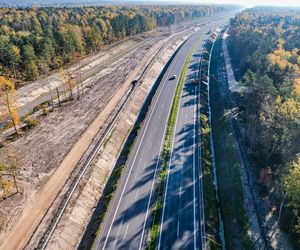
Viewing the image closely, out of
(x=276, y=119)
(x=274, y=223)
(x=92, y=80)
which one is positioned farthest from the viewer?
(x=92, y=80)

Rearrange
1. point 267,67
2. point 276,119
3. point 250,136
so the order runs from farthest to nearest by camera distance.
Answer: point 267,67 < point 250,136 < point 276,119

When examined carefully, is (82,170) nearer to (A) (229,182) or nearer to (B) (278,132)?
(A) (229,182)

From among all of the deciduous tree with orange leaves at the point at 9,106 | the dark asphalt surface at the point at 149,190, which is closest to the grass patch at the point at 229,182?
the dark asphalt surface at the point at 149,190

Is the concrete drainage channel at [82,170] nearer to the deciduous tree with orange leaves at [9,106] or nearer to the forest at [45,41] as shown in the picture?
the deciduous tree with orange leaves at [9,106]

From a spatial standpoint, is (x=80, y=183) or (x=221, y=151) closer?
(x=80, y=183)

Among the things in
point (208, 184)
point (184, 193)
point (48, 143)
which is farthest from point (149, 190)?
point (48, 143)

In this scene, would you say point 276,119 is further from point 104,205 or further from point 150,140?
point 104,205

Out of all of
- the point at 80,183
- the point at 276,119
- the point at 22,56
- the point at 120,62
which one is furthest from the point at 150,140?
the point at 120,62
